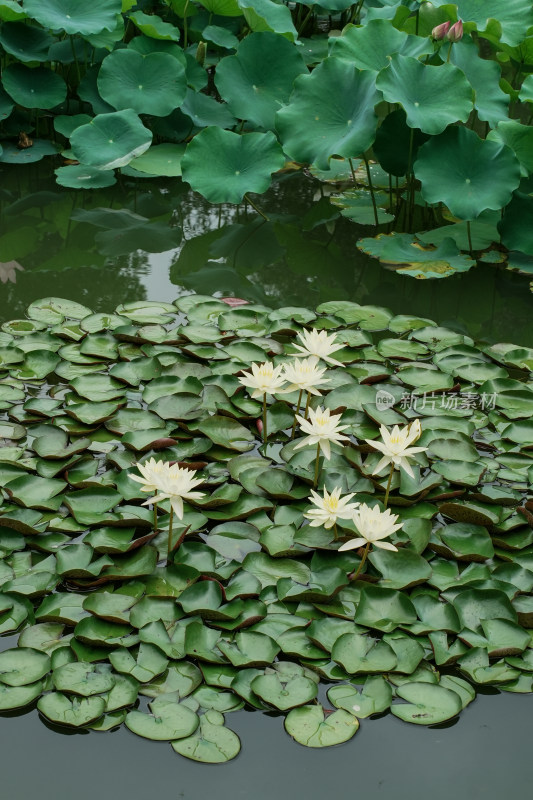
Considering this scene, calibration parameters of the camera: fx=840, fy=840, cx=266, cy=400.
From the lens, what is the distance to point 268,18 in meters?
4.80

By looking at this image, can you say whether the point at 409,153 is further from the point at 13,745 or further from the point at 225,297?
the point at 13,745

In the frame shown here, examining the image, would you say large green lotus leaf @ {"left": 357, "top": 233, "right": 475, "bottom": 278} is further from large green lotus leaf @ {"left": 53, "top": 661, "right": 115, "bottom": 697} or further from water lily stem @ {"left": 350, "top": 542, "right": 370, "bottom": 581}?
large green lotus leaf @ {"left": 53, "top": 661, "right": 115, "bottom": 697}

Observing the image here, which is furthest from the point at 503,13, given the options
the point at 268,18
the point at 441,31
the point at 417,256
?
the point at 417,256

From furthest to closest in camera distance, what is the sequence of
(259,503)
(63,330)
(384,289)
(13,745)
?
1. (384,289)
2. (63,330)
3. (259,503)
4. (13,745)

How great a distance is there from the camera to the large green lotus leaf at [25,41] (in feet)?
15.4

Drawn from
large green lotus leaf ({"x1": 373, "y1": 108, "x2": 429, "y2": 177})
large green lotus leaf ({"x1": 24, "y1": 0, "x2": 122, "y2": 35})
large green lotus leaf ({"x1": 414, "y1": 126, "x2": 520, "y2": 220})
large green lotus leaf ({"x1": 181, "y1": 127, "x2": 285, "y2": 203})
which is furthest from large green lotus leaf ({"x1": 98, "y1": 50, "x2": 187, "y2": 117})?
large green lotus leaf ({"x1": 414, "y1": 126, "x2": 520, "y2": 220})

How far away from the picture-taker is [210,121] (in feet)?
15.9

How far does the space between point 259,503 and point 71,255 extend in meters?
2.01

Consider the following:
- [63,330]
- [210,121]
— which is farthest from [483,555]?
[210,121]

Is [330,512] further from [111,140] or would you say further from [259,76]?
[259,76]

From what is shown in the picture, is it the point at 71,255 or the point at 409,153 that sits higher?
the point at 409,153

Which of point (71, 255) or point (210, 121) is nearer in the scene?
point (71, 255)

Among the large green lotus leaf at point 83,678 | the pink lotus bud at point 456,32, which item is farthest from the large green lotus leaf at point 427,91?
the large green lotus leaf at point 83,678

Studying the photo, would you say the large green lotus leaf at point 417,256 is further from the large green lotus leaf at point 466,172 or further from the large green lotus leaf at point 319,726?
the large green lotus leaf at point 319,726
